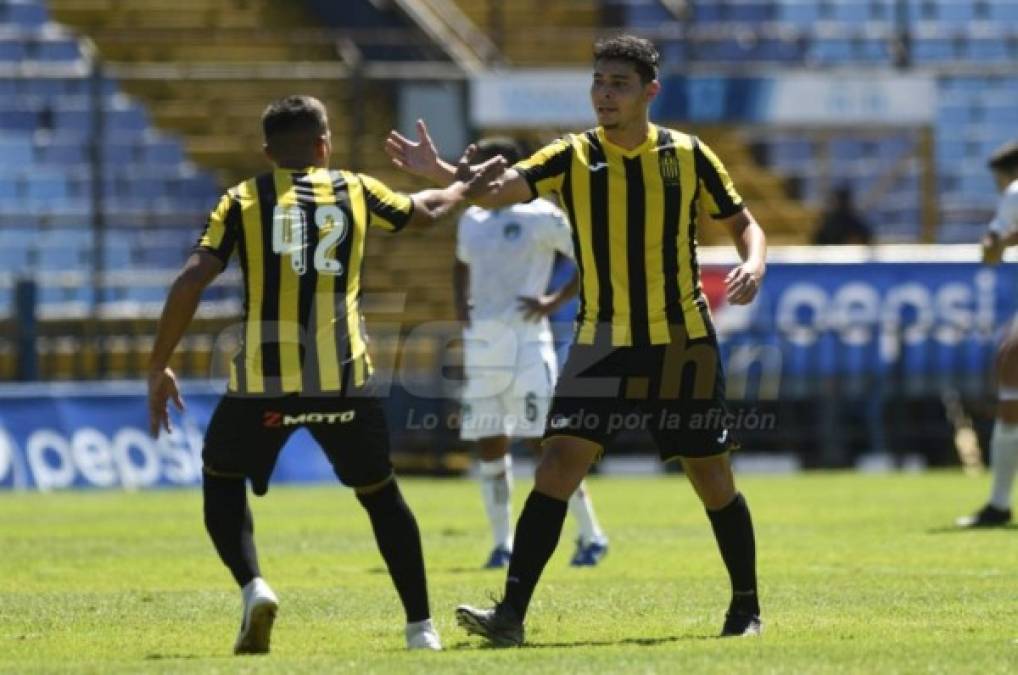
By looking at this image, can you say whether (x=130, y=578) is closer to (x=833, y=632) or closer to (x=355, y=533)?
(x=355, y=533)

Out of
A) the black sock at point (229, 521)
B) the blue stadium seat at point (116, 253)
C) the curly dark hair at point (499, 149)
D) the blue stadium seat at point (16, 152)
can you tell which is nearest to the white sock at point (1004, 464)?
the curly dark hair at point (499, 149)

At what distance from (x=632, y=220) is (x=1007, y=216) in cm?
630

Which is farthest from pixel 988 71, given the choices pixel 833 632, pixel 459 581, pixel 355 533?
pixel 833 632

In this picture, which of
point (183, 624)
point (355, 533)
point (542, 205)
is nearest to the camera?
point (183, 624)

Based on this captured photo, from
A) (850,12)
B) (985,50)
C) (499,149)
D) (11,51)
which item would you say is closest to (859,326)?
(985,50)

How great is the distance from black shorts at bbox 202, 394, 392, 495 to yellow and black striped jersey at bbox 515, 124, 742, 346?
36.4 inches

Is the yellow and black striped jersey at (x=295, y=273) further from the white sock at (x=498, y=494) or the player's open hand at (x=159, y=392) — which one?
the white sock at (x=498, y=494)

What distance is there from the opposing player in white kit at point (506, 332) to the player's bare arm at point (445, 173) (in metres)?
4.34

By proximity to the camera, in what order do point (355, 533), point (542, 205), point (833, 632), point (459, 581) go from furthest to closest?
1. point (355, 533)
2. point (542, 205)
3. point (459, 581)
4. point (833, 632)

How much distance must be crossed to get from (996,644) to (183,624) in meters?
3.49

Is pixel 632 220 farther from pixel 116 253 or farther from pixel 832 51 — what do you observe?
pixel 832 51

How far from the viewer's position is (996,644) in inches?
307

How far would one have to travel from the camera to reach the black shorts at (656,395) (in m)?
8.16

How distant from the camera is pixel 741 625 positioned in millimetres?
8320
